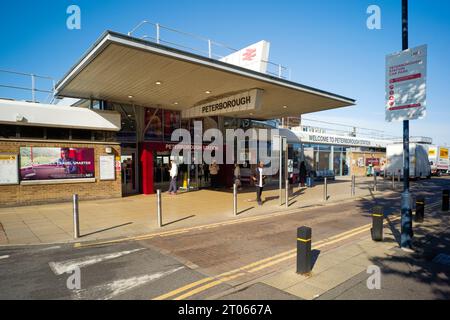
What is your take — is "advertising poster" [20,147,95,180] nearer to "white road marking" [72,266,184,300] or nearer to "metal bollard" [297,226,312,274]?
"white road marking" [72,266,184,300]

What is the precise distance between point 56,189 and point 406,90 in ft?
45.6

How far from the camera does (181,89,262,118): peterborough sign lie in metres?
12.8

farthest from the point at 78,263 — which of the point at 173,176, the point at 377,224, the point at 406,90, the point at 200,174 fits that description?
the point at 200,174

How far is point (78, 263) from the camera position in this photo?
5.61 metres

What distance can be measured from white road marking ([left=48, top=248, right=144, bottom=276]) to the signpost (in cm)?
650

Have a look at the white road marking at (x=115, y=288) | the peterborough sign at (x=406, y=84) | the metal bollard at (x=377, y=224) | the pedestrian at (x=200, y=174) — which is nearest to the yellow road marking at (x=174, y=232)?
the white road marking at (x=115, y=288)

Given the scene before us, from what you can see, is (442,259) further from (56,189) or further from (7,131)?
(7,131)

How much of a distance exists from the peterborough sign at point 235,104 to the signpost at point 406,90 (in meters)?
6.40

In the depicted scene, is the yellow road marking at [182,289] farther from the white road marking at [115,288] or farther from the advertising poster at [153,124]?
the advertising poster at [153,124]

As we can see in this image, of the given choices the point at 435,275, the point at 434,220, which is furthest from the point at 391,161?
the point at 435,275

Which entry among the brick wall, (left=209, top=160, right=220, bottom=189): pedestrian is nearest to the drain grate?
the brick wall

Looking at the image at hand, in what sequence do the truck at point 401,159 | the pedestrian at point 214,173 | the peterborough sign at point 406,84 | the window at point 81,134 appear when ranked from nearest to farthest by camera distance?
the peterborough sign at point 406,84
the window at point 81,134
the pedestrian at point 214,173
the truck at point 401,159

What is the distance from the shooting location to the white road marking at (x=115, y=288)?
4211 millimetres
